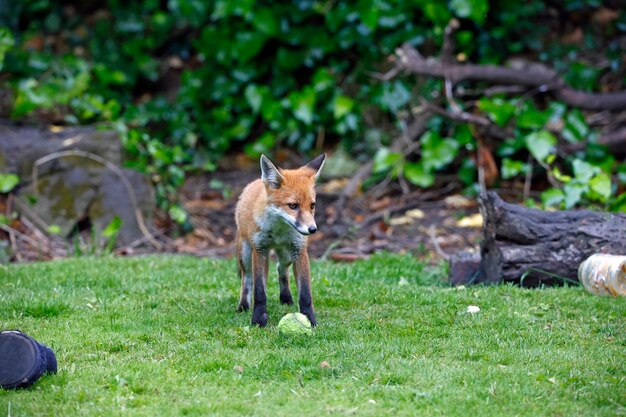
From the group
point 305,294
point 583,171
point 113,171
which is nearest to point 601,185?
point 583,171

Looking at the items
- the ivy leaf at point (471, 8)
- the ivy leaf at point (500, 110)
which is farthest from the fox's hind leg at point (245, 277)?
the ivy leaf at point (471, 8)

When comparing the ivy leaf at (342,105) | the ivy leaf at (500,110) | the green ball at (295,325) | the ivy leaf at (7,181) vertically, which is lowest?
the green ball at (295,325)

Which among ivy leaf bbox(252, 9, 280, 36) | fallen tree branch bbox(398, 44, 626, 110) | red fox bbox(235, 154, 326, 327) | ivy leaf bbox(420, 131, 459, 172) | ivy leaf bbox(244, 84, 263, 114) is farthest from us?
ivy leaf bbox(244, 84, 263, 114)

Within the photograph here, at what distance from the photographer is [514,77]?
11383 mm

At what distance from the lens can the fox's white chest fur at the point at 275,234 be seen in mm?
6117

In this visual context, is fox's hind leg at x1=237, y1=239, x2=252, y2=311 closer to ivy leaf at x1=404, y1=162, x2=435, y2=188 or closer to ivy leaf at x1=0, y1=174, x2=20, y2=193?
ivy leaf at x1=0, y1=174, x2=20, y2=193

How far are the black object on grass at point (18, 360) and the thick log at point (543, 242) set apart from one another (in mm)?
4306

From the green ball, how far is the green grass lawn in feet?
0.17

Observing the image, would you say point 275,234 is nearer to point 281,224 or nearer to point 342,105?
Result: point 281,224

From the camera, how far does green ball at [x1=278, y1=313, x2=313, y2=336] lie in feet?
18.4

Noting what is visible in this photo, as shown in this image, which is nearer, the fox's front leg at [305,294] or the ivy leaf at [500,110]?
the fox's front leg at [305,294]

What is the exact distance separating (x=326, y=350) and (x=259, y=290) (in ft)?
2.99

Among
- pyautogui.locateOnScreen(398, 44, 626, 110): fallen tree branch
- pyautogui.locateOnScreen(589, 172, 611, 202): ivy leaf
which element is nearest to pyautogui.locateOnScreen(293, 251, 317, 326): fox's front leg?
pyautogui.locateOnScreen(589, 172, 611, 202): ivy leaf

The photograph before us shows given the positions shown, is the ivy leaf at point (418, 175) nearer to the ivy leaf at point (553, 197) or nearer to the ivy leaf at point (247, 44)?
the ivy leaf at point (553, 197)
